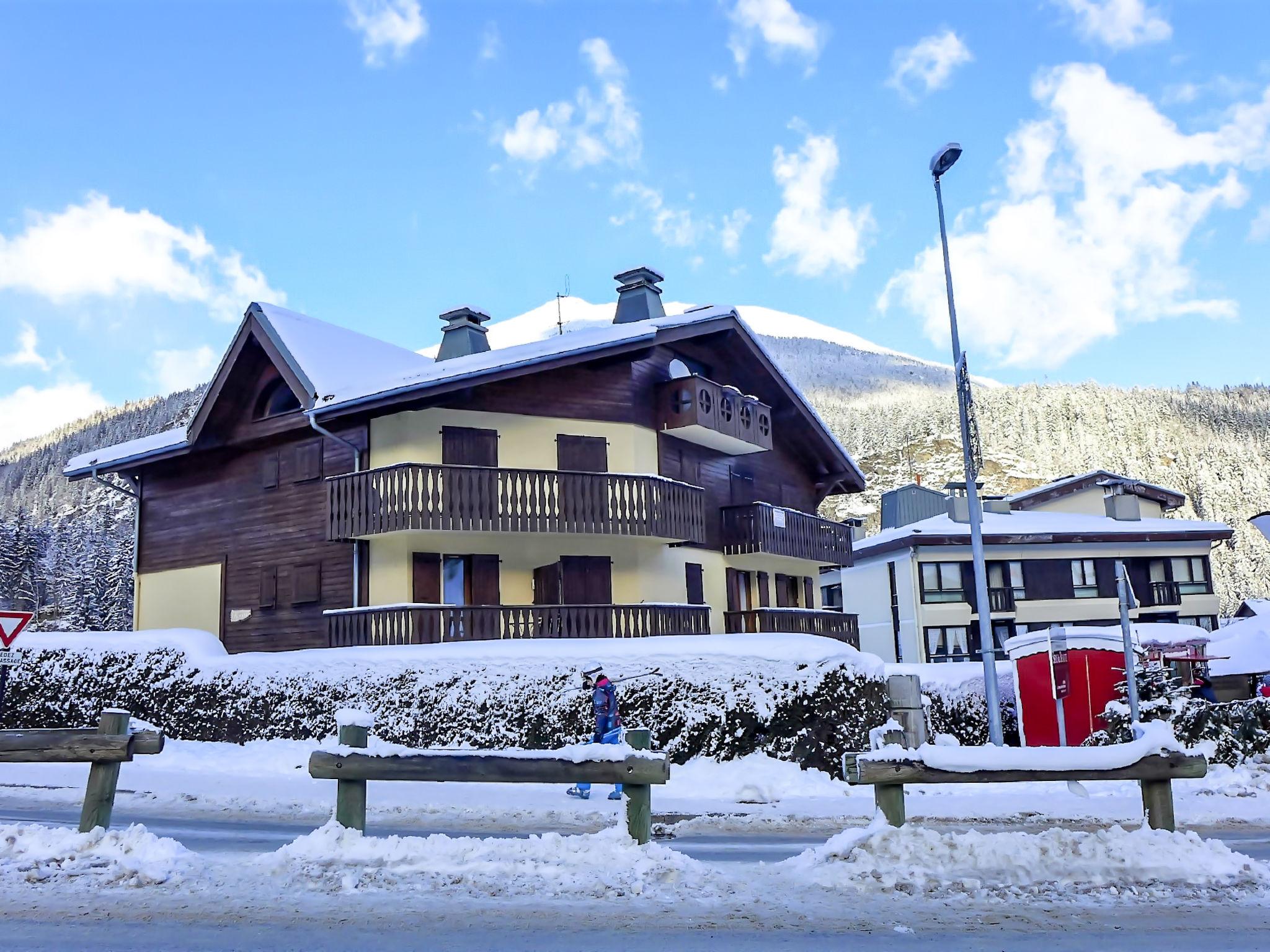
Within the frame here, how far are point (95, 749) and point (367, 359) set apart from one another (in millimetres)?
18795

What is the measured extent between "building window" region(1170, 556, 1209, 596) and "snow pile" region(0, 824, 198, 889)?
4703cm

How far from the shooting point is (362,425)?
2334 cm

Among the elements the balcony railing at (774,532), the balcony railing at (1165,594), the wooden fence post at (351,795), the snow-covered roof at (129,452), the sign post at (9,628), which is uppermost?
the snow-covered roof at (129,452)

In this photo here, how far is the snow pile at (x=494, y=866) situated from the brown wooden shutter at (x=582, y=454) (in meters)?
15.9

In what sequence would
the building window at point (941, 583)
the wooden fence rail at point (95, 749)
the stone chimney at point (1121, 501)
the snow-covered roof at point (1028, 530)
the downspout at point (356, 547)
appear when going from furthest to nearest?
the stone chimney at point (1121, 501), the building window at point (941, 583), the snow-covered roof at point (1028, 530), the downspout at point (356, 547), the wooden fence rail at point (95, 749)

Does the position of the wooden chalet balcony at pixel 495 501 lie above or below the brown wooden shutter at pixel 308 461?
below

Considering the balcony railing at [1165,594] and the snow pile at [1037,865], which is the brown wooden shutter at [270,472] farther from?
the balcony railing at [1165,594]

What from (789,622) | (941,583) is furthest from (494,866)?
(941,583)

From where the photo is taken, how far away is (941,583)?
43094 millimetres

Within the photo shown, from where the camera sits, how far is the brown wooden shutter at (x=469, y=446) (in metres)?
23.0

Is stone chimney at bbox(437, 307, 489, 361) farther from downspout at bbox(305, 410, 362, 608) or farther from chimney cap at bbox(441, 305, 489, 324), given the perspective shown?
downspout at bbox(305, 410, 362, 608)

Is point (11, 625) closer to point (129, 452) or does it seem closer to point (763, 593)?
point (129, 452)

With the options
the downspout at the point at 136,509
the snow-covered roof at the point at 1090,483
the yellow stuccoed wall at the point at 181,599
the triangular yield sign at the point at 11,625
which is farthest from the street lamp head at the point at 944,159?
the snow-covered roof at the point at 1090,483

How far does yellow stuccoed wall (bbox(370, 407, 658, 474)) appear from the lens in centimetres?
2298
